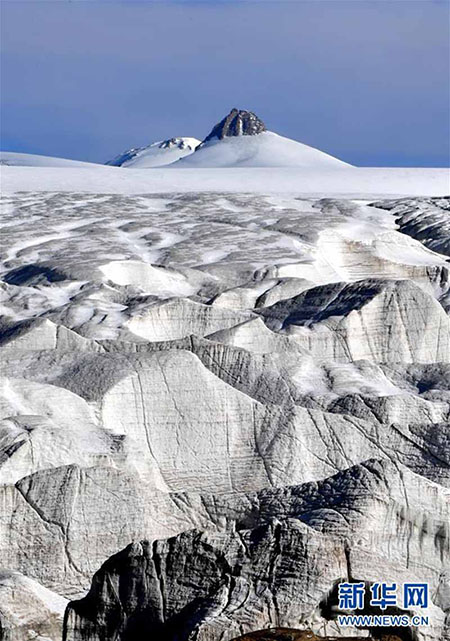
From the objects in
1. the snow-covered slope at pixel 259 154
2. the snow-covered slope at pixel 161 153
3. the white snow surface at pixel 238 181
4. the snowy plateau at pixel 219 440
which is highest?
the snowy plateau at pixel 219 440

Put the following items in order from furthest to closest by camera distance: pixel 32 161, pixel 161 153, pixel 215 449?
pixel 161 153, pixel 32 161, pixel 215 449

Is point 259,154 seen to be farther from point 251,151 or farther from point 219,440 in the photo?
point 219,440

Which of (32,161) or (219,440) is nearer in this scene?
(219,440)

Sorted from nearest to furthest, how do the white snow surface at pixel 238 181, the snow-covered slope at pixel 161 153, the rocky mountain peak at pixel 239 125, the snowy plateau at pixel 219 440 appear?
the snowy plateau at pixel 219 440 → the white snow surface at pixel 238 181 → the rocky mountain peak at pixel 239 125 → the snow-covered slope at pixel 161 153

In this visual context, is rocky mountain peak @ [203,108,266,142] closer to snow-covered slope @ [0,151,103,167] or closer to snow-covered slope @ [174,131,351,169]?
snow-covered slope @ [174,131,351,169]

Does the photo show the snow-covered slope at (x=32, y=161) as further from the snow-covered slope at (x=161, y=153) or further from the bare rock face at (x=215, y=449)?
the bare rock face at (x=215, y=449)

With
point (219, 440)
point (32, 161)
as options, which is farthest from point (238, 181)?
point (219, 440)

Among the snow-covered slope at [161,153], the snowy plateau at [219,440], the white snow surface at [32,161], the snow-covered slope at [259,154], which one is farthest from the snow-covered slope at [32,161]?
the snowy plateau at [219,440]
